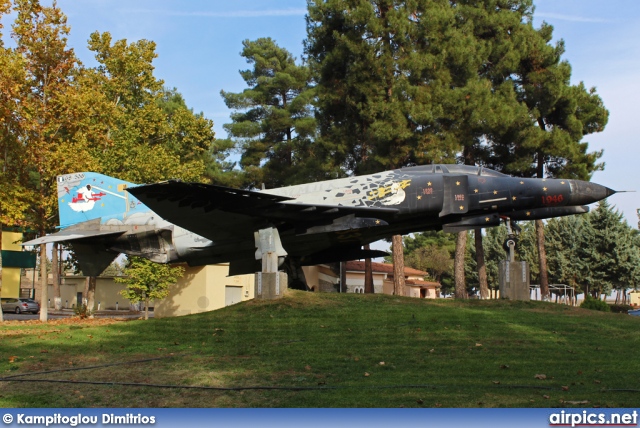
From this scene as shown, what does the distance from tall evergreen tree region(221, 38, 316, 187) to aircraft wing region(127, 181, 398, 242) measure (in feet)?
90.6

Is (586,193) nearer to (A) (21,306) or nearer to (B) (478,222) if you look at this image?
(B) (478,222)

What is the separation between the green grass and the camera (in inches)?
351

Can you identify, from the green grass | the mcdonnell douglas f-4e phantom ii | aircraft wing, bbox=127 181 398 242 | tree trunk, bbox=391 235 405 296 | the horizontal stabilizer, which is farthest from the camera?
tree trunk, bbox=391 235 405 296

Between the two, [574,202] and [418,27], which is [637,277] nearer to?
[418,27]

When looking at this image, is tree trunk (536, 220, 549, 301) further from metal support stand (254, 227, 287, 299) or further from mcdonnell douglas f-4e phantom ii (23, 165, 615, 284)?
metal support stand (254, 227, 287, 299)

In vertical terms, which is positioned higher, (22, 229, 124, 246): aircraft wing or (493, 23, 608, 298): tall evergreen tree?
(493, 23, 608, 298): tall evergreen tree

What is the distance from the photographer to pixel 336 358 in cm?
1188

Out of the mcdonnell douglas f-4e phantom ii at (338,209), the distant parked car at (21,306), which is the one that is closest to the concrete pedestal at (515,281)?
the mcdonnell douglas f-4e phantom ii at (338,209)

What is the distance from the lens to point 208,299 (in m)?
37.8

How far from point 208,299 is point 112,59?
1555 cm

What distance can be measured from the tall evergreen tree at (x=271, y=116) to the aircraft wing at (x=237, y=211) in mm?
27621

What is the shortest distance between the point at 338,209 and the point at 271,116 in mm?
36434

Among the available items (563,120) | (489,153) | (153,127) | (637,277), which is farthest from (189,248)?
(637,277)

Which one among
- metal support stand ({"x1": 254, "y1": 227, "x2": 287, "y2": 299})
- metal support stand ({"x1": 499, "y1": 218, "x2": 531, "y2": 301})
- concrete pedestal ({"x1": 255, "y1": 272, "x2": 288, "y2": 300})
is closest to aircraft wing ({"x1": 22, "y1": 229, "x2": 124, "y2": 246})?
metal support stand ({"x1": 254, "y1": 227, "x2": 287, "y2": 299})
